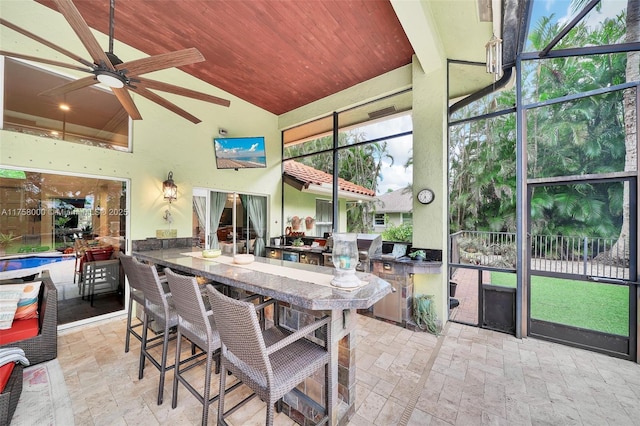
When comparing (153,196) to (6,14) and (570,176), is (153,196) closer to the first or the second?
(6,14)

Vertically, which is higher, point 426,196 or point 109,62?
point 109,62

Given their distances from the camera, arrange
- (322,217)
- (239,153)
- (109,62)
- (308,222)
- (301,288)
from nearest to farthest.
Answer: (301,288), (109,62), (239,153), (308,222), (322,217)

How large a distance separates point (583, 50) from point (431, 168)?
7.23 feet

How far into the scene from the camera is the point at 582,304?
3.19 meters

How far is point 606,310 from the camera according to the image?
3035 mm

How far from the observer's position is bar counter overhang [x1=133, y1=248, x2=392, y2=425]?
156 cm

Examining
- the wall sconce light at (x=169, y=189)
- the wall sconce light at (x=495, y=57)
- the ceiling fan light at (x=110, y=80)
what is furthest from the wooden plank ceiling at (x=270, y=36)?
the wall sconce light at (x=169, y=189)

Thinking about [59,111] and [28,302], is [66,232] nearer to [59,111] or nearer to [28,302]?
[28,302]

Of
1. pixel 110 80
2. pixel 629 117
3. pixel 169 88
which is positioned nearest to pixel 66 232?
pixel 110 80

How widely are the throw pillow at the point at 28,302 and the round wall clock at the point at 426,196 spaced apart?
530 cm

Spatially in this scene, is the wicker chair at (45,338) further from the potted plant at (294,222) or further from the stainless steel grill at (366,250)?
the potted plant at (294,222)

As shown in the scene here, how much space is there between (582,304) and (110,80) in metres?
6.02

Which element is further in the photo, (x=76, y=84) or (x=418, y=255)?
(x=418, y=255)

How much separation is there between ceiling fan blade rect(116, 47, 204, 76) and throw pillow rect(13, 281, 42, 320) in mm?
2836
